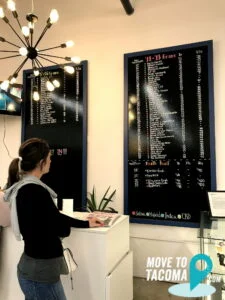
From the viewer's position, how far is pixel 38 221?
1.46 meters

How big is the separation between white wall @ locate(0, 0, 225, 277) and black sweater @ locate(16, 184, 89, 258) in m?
1.59

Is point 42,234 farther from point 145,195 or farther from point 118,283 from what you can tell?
point 145,195

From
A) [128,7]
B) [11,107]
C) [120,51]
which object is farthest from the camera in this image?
[11,107]

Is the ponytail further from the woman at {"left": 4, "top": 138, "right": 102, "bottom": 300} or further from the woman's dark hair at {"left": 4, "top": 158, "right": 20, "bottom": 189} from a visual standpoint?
the woman at {"left": 4, "top": 138, "right": 102, "bottom": 300}

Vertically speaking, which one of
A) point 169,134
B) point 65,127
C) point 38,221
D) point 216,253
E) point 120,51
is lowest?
point 216,253

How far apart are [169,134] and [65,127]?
128cm

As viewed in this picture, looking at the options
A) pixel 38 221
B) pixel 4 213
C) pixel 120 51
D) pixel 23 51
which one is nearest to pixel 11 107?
pixel 23 51

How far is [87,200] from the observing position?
10.1ft

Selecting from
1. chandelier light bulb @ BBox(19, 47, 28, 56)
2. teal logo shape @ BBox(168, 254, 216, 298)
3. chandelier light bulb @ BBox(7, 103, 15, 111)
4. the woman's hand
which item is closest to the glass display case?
teal logo shape @ BBox(168, 254, 216, 298)

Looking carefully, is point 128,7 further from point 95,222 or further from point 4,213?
point 4,213

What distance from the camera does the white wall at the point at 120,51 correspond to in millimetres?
2789

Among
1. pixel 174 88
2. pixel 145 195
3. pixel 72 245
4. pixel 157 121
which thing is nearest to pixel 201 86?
pixel 174 88

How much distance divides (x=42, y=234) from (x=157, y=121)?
1858 mm

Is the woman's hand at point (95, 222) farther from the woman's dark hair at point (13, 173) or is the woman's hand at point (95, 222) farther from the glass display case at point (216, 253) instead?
the glass display case at point (216, 253)
